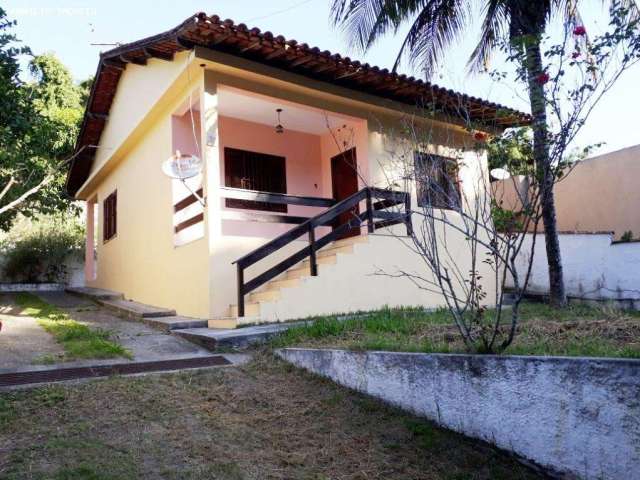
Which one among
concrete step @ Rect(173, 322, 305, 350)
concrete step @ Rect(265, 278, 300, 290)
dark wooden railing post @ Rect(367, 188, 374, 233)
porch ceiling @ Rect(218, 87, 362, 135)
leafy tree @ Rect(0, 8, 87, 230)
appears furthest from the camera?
porch ceiling @ Rect(218, 87, 362, 135)

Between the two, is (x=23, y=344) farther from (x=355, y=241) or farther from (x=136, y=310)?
(x=355, y=241)

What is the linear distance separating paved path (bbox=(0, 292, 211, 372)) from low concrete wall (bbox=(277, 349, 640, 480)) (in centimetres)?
257

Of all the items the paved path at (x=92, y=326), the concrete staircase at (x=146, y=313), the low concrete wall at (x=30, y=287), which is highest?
the low concrete wall at (x=30, y=287)

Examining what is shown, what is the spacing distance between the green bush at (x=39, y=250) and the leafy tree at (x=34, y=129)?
3.33 feet

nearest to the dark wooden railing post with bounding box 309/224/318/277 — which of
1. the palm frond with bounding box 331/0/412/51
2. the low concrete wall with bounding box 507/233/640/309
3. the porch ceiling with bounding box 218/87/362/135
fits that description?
the porch ceiling with bounding box 218/87/362/135

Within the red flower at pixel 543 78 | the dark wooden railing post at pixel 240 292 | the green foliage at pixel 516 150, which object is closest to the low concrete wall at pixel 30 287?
the dark wooden railing post at pixel 240 292

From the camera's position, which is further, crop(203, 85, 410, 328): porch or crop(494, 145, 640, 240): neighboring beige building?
crop(494, 145, 640, 240): neighboring beige building

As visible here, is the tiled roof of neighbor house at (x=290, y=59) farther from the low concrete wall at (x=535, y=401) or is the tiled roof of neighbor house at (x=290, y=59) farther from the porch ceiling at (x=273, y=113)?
the low concrete wall at (x=535, y=401)

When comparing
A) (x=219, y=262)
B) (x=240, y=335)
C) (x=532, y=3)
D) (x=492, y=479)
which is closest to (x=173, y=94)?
(x=219, y=262)

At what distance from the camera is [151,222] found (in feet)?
32.3

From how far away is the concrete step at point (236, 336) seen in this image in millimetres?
5727

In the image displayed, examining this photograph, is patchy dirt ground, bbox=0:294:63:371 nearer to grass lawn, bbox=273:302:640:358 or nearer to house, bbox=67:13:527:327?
house, bbox=67:13:527:327

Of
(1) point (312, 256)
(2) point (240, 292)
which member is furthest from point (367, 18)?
(2) point (240, 292)

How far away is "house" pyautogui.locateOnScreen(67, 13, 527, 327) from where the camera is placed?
23.9 feet
